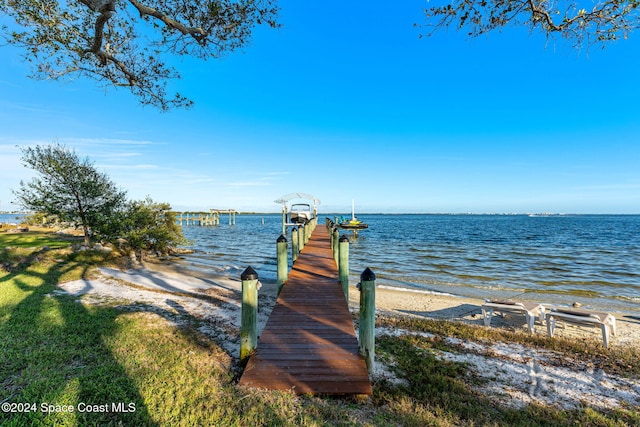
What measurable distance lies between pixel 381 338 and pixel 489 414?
256 centimetres

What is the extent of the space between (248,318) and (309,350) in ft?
3.48

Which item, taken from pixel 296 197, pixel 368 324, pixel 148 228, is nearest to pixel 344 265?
pixel 368 324

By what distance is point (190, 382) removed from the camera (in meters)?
3.77

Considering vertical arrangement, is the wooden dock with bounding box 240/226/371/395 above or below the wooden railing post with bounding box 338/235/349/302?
below

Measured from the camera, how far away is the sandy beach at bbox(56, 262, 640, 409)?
4.19 meters

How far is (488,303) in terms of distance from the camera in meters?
7.86

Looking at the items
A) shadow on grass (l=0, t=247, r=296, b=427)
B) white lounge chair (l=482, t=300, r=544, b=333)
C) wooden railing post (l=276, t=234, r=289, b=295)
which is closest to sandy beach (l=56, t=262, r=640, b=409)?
white lounge chair (l=482, t=300, r=544, b=333)

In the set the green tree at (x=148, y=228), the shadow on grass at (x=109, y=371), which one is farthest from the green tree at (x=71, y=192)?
the shadow on grass at (x=109, y=371)

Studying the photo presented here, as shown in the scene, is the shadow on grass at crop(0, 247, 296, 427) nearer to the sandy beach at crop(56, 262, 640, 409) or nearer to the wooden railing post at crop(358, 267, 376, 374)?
the sandy beach at crop(56, 262, 640, 409)

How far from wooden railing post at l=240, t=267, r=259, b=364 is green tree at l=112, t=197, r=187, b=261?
14528 millimetres

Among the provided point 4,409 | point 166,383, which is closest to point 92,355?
point 4,409

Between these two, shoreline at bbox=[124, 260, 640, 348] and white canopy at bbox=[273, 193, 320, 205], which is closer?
shoreline at bbox=[124, 260, 640, 348]

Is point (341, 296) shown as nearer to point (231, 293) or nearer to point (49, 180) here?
point (231, 293)

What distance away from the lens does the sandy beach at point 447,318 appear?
13.8 feet
